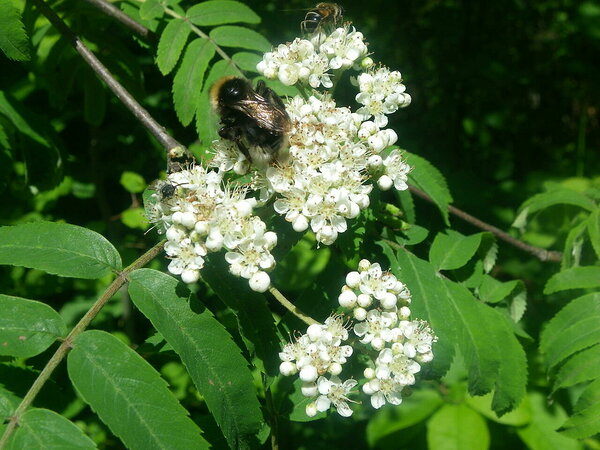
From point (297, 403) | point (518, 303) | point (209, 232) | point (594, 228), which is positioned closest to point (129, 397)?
point (209, 232)

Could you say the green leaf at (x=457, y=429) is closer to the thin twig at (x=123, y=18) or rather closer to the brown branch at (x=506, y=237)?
the brown branch at (x=506, y=237)

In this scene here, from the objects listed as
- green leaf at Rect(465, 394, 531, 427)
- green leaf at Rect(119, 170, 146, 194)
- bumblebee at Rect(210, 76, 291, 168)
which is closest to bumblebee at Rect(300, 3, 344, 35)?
bumblebee at Rect(210, 76, 291, 168)

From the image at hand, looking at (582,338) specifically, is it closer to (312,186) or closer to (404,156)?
(404,156)

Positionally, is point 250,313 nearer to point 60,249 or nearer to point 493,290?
point 60,249

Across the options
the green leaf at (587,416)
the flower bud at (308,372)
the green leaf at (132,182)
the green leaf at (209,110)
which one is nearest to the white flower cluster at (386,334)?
the flower bud at (308,372)

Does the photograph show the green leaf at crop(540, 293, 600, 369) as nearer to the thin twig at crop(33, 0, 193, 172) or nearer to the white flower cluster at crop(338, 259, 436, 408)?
the white flower cluster at crop(338, 259, 436, 408)

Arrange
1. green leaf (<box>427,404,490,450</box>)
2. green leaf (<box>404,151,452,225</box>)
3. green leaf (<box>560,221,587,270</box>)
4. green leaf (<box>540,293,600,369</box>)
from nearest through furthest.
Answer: green leaf (<box>540,293,600,369</box>)
green leaf (<box>404,151,452,225</box>)
green leaf (<box>560,221,587,270</box>)
green leaf (<box>427,404,490,450</box>)

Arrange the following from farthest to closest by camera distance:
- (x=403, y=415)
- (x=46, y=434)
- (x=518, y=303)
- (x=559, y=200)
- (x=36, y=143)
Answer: (x=403, y=415)
(x=36, y=143)
(x=559, y=200)
(x=518, y=303)
(x=46, y=434)
